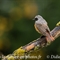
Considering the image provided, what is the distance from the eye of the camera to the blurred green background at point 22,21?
5.98 meters

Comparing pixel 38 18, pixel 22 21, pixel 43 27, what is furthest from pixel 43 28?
pixel 22 21

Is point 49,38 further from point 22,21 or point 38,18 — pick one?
point 22,21

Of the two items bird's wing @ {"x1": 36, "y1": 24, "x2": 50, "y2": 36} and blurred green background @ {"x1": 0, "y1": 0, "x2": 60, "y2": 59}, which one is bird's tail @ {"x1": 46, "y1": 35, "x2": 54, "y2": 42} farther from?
blurred green background @ {"x1": 0, "y1": 0, "x2": 60, "y2": 59}

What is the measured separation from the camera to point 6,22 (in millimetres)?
6359

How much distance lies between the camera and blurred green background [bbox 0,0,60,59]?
19.6 feet

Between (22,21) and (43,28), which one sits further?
(22,21)

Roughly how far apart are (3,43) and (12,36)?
178mm

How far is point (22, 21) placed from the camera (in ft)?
20.2

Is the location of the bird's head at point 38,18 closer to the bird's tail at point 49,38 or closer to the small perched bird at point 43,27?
the small perched bird at point 43,27

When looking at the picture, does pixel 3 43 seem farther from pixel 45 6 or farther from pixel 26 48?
pixel 26 48

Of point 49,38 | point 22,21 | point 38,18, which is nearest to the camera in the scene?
point 49,38

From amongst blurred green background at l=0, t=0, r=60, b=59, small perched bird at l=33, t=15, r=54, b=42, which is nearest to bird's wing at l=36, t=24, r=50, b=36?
small perched bird at l=33, t=15, r=54, b=42

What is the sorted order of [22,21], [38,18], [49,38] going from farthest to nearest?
1. [22,21]
2. [38,18]
3. [49,38]

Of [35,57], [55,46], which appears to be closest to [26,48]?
[35,57]
